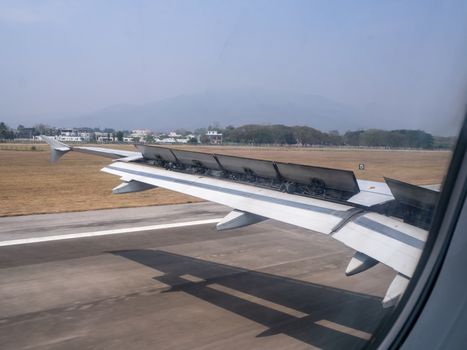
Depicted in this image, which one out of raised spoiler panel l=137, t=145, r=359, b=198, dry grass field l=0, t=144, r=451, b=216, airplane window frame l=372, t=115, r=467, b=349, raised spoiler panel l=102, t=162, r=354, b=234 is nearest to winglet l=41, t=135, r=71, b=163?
raised spoiler panel l=102, t=162, r=354, b=234

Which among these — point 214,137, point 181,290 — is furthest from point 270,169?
point 214,137

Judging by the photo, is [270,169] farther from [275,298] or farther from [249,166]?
[275,298]

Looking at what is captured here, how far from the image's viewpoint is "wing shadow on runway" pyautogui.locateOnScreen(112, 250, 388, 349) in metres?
4.83

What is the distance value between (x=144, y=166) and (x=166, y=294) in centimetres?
186

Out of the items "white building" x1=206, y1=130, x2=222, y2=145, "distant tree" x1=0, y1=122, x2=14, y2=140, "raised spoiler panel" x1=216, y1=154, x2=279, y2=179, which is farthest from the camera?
"distant tree" x1=0, y1=122, x2=14, y2=140

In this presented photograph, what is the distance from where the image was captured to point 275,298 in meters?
6.12

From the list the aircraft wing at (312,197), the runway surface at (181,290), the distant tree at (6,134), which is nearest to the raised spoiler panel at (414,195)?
the aircraft wing at (312,197)

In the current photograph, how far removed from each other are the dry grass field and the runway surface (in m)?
1.01

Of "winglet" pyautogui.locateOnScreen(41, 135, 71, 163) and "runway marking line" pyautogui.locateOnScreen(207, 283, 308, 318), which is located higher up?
"winglet" pyautogui.locateOnScreen(41, 135, 71, 163)

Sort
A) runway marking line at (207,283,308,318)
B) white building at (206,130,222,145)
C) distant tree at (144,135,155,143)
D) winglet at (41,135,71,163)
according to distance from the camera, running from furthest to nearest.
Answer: distant tree at (144,135,155,143)
white building at (206,130,222,145)
winglet at (41,135,71,163)
runway marking line at (207,283,308,318)

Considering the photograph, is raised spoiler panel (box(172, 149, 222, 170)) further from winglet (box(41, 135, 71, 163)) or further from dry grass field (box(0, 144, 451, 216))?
winglet (box(41, 135, 71, 163))

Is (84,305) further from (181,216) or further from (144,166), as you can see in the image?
(181,216)

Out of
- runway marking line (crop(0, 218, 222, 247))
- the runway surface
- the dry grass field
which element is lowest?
runway marking line (crop(0, 218, 222, 247))

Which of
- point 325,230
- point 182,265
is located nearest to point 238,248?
point 182,265
